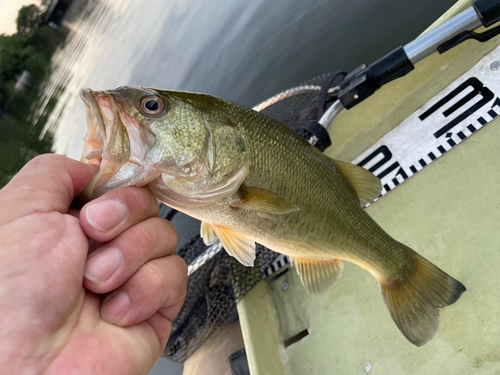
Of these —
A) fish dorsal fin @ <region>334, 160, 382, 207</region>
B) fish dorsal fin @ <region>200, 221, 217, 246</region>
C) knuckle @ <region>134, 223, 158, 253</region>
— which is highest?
knuckle @ <region>134, 223, 158, 253</region>

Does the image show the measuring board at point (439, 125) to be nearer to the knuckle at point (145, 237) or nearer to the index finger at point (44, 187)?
the knuckle at point (145, 237)

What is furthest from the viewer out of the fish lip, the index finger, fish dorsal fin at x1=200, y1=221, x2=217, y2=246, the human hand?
fish dorsal fin at x1=200, y1=221, x2=217, y2=246

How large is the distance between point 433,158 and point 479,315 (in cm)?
127

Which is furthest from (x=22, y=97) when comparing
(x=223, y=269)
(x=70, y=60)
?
(x=223, y=269)

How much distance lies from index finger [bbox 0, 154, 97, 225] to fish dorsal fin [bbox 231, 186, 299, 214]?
0.71 m

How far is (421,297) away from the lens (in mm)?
1993

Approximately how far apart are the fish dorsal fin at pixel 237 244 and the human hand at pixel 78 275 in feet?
1.39

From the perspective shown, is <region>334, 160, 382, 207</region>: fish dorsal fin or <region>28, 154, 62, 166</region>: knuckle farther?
<region>334, 160, 382, 207</region>: fish dorsal fin

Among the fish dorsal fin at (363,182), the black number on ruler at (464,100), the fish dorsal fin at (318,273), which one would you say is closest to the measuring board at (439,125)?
the black number on ruler at (464,100)

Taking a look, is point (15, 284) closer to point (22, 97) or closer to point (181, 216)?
point (181, 216)

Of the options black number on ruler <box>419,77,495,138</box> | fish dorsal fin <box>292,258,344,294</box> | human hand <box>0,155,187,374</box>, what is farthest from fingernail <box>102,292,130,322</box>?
black number on ruler <box>419,77,495,138</box>

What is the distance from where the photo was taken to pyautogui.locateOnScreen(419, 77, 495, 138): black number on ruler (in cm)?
250

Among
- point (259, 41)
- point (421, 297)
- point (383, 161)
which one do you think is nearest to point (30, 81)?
point (259, 41)

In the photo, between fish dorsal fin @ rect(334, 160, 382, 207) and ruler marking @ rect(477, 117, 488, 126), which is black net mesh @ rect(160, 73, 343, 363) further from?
ruler marking @ rect(477, 117, 488, 126)
